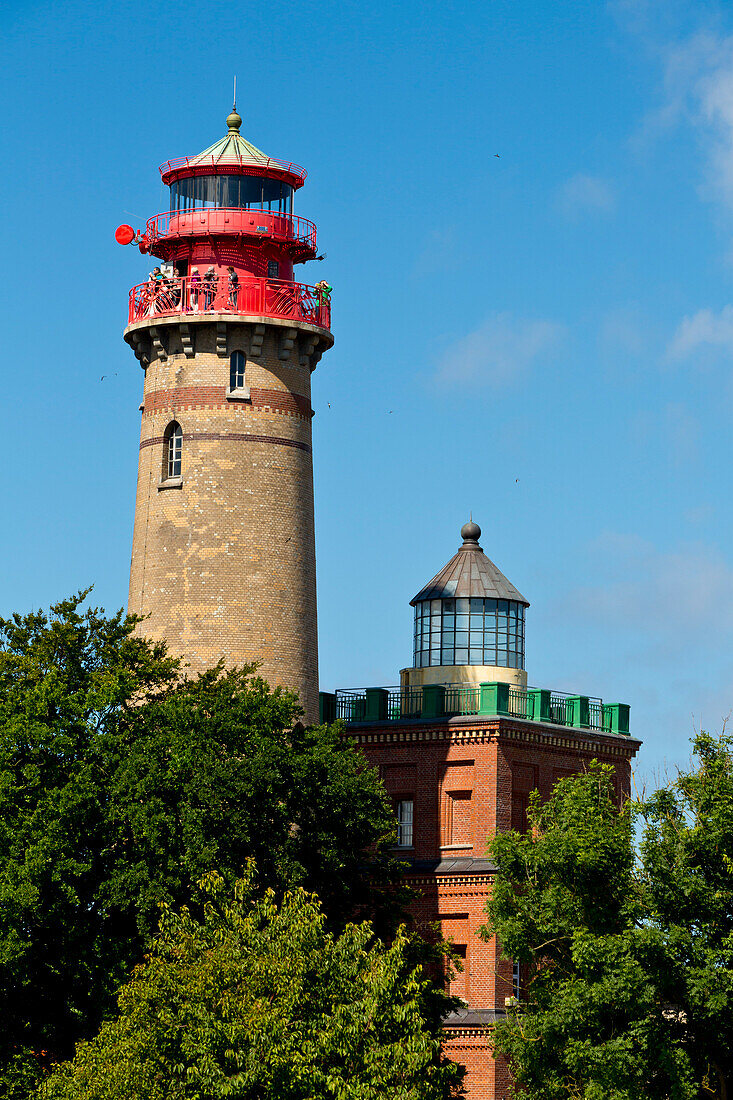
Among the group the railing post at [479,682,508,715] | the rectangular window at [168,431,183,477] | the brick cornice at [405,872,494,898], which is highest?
the rectangular window at [168,431,183,477]

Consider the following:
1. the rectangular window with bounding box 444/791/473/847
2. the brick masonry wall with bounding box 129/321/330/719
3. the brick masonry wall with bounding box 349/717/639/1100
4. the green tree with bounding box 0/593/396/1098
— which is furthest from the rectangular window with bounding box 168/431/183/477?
the rectangular window with bounding box 444/791/473/847

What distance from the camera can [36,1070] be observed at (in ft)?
183

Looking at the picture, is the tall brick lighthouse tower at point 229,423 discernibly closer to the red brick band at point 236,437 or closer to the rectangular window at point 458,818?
the red brick band at point 236,437

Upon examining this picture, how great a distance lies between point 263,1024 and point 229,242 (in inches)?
1183

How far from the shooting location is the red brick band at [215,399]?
68625 millimetres

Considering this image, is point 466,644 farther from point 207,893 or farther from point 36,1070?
point 36,1070

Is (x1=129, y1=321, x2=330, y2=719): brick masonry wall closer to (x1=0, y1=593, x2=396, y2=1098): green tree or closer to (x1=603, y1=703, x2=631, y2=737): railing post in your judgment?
(x1=0, y1=593, x2=396, y2=1098): green tree

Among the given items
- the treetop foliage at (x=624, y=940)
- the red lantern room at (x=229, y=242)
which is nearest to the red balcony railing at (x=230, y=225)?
the red lantern room at (x=229, y=242)

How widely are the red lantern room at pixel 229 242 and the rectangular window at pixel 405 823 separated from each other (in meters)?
16.3

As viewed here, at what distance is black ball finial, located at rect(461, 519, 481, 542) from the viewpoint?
78.8m

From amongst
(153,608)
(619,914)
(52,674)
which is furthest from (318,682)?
(619,914)

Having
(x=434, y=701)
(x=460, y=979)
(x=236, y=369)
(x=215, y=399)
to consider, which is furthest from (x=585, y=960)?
(x=236, y=369)

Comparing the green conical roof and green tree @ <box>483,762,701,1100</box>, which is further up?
the green conical roof

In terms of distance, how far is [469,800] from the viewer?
2815 inches
